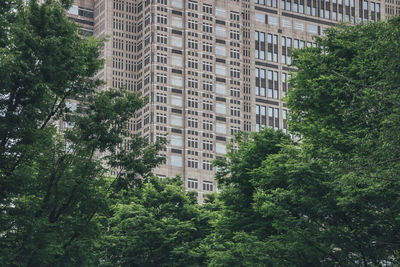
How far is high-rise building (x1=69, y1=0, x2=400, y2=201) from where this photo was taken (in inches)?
6875

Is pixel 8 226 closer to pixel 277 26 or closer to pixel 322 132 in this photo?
pixel 322 132

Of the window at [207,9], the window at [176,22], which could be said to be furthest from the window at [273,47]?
the window at [176,22]

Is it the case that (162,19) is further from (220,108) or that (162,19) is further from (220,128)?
(220,128)

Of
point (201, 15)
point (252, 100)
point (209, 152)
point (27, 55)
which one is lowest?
point (27, 55)

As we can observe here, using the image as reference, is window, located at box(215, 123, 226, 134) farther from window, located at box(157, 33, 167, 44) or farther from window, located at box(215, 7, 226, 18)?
window, located at box(215, 7, 226, 18)

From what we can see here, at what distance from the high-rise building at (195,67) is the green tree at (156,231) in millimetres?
100829

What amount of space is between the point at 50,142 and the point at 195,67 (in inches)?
5338

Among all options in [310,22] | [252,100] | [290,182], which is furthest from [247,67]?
[290,182]

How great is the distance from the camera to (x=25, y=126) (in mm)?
40594

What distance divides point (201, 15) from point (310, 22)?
29009 millimetres

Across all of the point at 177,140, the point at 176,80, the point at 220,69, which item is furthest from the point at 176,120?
the point at 220,69

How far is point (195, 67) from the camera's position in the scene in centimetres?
17762

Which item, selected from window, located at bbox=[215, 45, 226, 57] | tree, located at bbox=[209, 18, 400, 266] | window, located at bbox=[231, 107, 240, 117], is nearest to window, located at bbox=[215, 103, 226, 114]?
window, located at bbox=[231, 107, 240, 117]

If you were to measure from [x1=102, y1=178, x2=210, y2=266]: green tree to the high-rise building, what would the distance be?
331ft
